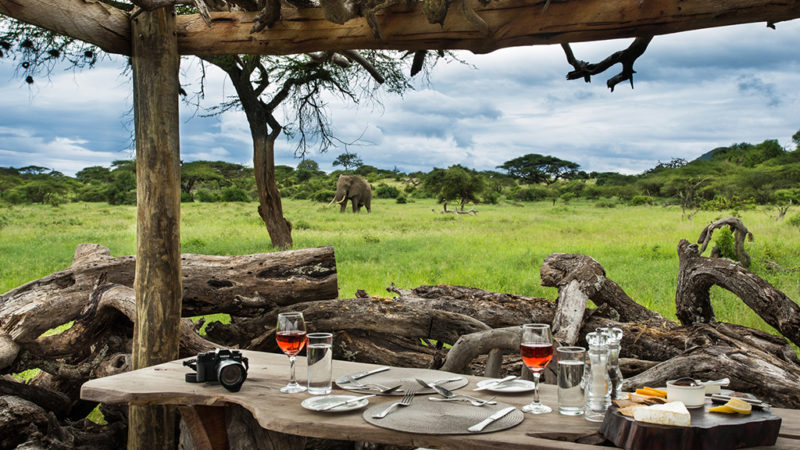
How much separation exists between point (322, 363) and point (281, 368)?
1.86 feet

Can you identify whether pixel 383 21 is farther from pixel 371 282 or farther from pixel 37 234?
pixel 37 234

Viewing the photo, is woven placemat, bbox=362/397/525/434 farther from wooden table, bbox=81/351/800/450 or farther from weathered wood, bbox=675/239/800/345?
weathered wood, bbox=675/239/800/345

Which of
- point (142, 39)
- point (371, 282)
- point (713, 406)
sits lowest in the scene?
point (371, 282)

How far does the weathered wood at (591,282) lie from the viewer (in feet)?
15.3

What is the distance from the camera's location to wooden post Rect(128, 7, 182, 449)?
3.47m

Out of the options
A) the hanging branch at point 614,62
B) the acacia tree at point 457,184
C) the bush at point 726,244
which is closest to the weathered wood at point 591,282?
the hanging branch at point 614,62

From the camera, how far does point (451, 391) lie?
2.10 meters

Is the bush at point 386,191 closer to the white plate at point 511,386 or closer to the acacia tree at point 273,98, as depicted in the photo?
the acacia tree at point 273,98

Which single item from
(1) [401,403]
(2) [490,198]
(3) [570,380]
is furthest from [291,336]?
(2) [490,198]

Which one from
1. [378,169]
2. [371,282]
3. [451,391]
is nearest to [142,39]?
[451,391]

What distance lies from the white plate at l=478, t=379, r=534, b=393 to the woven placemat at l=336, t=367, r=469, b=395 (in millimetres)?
81

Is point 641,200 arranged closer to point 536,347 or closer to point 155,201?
point 155,201

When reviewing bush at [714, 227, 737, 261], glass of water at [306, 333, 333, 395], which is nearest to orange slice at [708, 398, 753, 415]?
glass of water at [306, 333, 333, 395]

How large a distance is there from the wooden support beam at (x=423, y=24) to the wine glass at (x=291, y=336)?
5.80 feet
